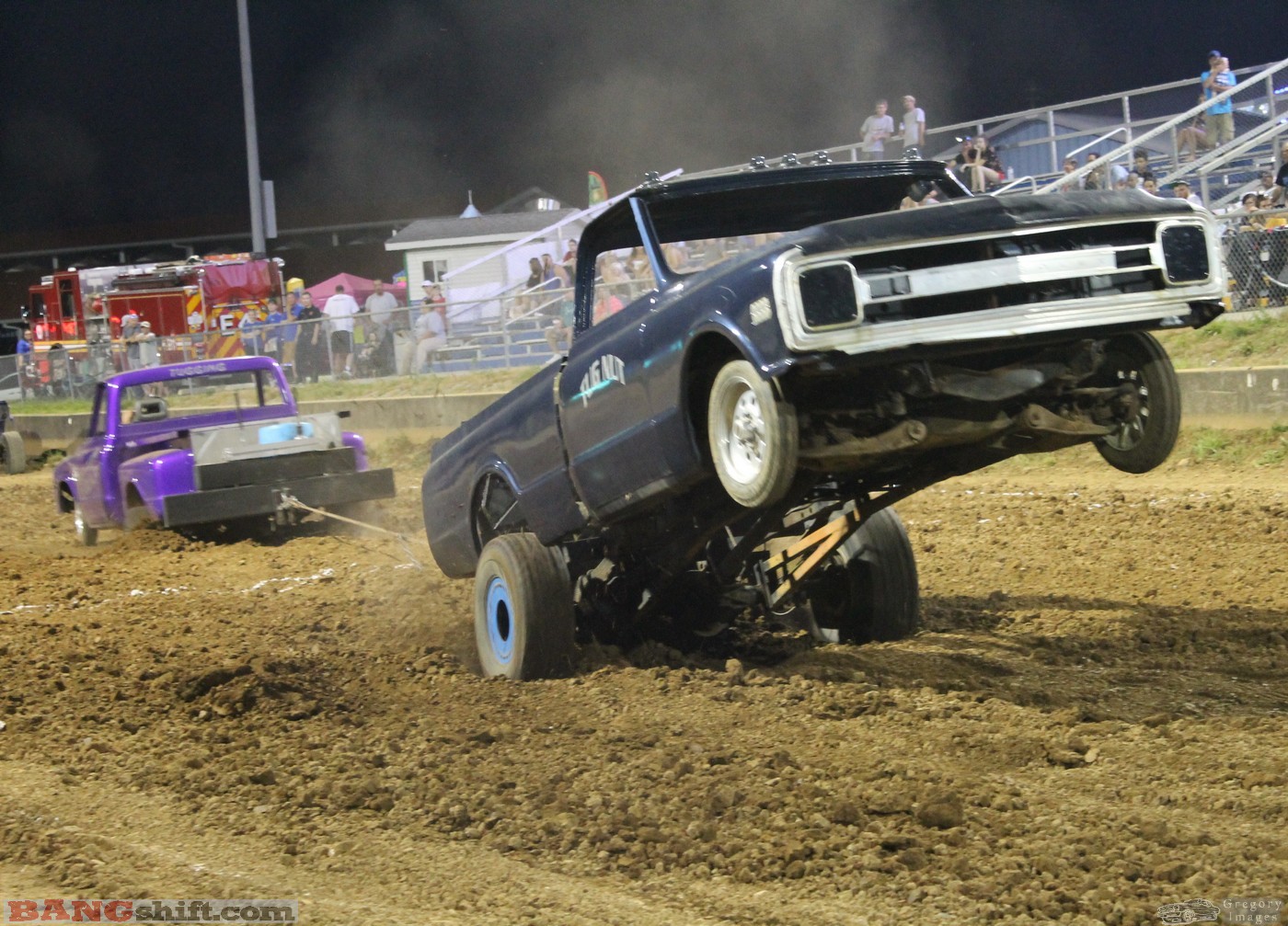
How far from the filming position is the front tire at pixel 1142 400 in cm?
534

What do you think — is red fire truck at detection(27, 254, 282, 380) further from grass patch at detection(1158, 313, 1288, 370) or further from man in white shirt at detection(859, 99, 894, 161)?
grass patch at detection(1158, 313, 1288, 370)

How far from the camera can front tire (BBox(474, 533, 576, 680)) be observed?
6199mm

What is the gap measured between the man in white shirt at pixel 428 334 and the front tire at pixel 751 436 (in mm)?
15501

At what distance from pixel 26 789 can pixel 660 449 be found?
2.45 m

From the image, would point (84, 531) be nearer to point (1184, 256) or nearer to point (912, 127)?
point (1184, 256)

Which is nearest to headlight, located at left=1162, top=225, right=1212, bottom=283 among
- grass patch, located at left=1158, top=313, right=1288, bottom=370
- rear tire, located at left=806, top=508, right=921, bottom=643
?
rear tire, located at left=806, top=508, right=921, bottom=643

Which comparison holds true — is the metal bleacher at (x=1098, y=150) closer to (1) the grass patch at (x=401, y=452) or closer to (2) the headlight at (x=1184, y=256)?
(1) the grass patch at (x=401, y=452)

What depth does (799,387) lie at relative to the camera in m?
4.91

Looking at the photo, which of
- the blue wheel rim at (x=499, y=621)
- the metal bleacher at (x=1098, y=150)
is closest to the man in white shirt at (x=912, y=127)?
the metal bleacher at (x=1098, y=150)

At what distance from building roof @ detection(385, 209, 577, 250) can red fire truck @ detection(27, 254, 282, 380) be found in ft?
10.0

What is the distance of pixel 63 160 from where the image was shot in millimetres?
42156

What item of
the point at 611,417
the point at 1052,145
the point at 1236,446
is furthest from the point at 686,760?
the point at 1052,145

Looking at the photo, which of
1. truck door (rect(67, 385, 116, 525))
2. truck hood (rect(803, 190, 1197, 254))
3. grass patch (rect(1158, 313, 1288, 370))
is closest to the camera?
truck hood (rect(803, 190, 1197, 254))

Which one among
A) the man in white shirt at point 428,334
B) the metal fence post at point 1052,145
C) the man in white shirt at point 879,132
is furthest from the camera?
the man in white shirt at point 428,334
